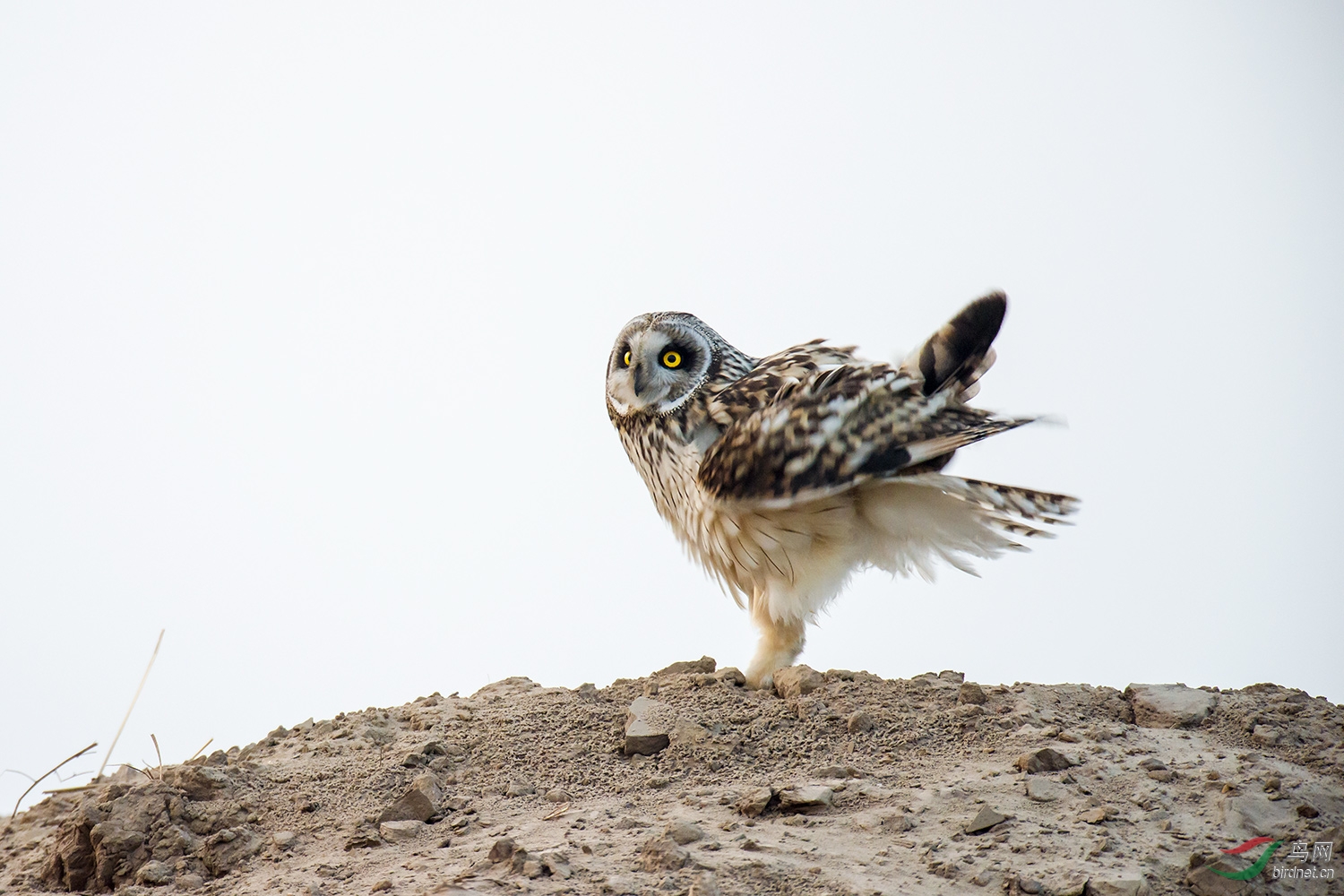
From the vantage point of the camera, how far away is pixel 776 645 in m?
3.06

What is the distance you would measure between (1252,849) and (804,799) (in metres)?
0.82

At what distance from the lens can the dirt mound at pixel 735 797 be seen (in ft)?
5.82

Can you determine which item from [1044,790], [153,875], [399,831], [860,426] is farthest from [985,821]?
[153,875]

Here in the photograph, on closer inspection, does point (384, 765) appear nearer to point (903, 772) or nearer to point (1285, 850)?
point (903, 772)

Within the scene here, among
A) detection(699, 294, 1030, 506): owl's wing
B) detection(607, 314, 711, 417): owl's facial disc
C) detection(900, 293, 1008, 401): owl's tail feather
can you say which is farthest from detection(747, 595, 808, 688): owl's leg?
detection(900, 293, 1008, 401): owl's tail feather

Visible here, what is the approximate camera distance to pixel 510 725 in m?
2.50

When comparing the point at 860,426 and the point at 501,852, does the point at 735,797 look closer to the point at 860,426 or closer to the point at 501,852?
the point at 501,852

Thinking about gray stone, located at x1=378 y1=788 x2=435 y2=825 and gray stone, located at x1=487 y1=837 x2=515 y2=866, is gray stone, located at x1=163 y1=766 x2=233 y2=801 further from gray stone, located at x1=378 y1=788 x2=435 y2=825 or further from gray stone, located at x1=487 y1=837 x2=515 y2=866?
gray stone, located at x1=487 y1=837 x2=515 y2=866

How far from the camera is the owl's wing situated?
2.58 metres

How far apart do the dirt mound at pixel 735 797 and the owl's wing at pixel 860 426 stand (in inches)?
20.9

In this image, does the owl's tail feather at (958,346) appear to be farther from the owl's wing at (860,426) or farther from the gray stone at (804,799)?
the gray stone at (804,799)

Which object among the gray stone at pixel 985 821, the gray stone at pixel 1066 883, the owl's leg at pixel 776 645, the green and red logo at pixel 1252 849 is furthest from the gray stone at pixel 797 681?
the green and red logo at pixel 1252 849

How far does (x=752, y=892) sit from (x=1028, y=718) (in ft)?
3.53

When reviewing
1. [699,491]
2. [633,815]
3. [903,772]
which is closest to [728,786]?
[633,815]
